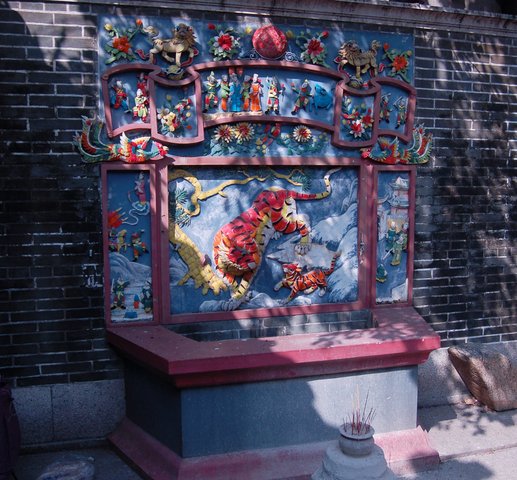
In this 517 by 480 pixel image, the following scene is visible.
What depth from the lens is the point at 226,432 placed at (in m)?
4.27

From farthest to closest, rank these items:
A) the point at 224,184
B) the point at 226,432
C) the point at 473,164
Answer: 1. the point at 473,164
2. the point at 224,184
3. the point at 226,432

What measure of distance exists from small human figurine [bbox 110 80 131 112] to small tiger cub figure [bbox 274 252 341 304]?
1.98 metres

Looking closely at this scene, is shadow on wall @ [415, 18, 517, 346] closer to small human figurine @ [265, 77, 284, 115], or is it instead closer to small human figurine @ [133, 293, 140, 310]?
small human figurine @ [265, 77, 284, 115]

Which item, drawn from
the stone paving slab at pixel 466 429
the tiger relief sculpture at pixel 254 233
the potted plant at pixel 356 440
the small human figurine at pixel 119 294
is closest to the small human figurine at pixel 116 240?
the small human figurine at pixel 119 294

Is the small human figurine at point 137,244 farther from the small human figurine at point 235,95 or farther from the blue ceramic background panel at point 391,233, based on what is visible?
the blue ceramic background panel at point 391,233

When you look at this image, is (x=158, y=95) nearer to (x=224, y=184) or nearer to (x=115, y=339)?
(x=224, y=184)

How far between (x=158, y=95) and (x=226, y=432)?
9.00 ft

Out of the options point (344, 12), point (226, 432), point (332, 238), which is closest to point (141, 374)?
point (226, 432)

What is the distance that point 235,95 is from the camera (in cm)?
501

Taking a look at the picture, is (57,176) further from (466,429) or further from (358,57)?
(466,429)

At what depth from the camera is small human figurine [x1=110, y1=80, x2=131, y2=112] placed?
475cm

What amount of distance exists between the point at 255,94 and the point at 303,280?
1715mm

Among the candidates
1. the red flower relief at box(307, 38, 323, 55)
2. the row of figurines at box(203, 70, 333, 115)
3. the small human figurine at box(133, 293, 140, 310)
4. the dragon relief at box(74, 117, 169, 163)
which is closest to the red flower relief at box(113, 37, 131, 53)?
the dragon relief at box(74, 117, 169, 163)

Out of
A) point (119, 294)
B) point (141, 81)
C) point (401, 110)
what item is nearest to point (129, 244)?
point (119, 294)
